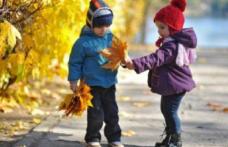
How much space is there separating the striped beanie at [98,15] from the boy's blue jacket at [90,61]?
12 centimetres

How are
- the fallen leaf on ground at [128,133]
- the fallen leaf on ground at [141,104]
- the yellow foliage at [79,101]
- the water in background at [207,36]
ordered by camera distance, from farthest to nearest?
the water in background at [207,36] < the fallen leaf on ground at [141,104] < the fallen leaf on ground at [128,133] < the yellow foliage at [79,101]

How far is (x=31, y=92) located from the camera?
935cm

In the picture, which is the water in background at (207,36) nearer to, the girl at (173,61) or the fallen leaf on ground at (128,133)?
the fallen leaf on ground at (128,133)

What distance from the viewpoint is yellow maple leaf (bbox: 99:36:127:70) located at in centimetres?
550

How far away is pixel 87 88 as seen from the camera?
5648mm

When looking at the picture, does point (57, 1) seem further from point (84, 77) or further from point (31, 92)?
point (31, 92)

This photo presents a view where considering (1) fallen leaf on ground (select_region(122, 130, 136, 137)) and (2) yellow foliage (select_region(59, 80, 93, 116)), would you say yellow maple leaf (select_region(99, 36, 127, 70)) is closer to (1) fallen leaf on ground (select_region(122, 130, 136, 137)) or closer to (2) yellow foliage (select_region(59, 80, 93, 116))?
(2) yellow foliage (select_region(59, 80, 93, 116))

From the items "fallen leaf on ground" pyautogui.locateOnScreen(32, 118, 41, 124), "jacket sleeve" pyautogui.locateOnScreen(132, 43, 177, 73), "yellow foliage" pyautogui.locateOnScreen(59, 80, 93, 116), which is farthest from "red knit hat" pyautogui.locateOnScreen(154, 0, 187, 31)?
"fallen leaf on ground" pyautogui.locateOnScreen(32, 118, 41, 124)

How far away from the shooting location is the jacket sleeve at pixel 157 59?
550cm

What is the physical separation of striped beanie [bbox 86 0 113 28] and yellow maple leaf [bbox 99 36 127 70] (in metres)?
0.26

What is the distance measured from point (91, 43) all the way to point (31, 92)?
381 centimetres

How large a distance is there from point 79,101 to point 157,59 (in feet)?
2.71

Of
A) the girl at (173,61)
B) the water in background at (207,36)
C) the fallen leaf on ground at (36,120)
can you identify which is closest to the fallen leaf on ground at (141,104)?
the fallen leaf on ground at (36,120)

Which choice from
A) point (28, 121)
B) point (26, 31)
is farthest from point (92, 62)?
point (28, 121)
